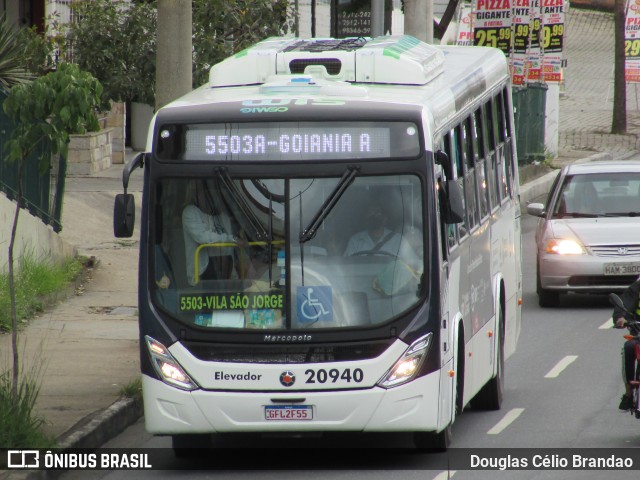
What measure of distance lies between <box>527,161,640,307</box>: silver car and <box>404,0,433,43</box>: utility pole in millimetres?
6543

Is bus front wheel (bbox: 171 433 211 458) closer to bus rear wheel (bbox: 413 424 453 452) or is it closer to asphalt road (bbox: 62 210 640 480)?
asphalt road (bbox: 62 210 640 480)

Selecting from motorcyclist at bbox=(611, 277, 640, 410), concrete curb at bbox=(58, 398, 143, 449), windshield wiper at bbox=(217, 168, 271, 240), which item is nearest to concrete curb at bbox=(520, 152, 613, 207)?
concrete curb at bbox=(58, 398, 143, 449)

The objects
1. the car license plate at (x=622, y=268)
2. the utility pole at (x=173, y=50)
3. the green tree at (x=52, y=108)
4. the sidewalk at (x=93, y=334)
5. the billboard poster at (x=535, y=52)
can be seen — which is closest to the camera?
the green tree at (x=52, y=108)

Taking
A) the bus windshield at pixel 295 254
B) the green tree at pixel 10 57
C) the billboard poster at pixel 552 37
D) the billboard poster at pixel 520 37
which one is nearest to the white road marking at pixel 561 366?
the bus windshield at pixel 295 254

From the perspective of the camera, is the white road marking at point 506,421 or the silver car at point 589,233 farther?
the silver car at point 589,233

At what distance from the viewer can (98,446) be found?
37.6ft

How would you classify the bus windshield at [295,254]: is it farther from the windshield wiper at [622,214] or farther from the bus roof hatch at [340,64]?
the windshield wiper at [622,214]

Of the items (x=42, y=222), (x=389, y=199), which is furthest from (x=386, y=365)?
(x=42, y=222)

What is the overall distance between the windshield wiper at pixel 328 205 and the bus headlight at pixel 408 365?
3.33ft

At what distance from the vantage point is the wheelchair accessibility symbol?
10.1 m

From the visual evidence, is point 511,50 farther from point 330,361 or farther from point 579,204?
point 330,361

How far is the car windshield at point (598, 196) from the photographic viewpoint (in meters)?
19.6

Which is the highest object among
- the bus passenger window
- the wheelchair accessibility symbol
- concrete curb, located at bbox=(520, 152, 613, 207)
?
the bus passenger window

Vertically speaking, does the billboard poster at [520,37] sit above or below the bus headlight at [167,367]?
above
